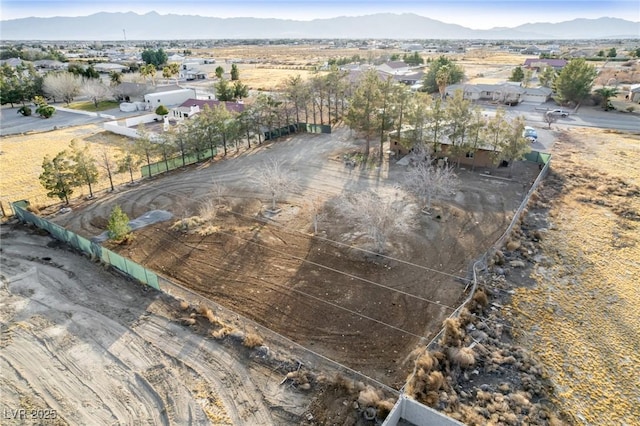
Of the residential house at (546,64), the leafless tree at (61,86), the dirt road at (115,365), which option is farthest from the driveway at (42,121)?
the residential house at (546,64)

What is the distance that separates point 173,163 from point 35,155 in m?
17.5

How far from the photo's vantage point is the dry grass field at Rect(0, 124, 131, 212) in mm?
33500

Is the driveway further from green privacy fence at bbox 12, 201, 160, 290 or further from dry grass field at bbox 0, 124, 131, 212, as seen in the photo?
green privacy fence at bbox 12, 201, 160, 290

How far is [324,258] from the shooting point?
23.5m

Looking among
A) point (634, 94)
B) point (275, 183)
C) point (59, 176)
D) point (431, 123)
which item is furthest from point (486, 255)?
point (634, 94)

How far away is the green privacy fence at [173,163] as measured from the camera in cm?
3594

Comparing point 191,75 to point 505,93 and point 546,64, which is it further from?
point 546,64

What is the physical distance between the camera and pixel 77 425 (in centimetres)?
1395

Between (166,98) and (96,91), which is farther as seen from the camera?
(96,91)

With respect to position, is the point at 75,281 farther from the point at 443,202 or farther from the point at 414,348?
the point at 443,202

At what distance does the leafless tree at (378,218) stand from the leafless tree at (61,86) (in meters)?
62.6

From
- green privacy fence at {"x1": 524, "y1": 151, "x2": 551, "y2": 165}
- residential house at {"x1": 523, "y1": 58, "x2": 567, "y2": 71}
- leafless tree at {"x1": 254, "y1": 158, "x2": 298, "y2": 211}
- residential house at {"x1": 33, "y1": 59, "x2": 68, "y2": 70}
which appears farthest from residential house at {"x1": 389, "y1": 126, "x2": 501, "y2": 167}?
residential house at {"x1": 33, "y1": 59, "x2": 68, "y2": 70}

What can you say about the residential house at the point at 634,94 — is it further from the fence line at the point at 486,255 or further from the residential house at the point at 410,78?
the fence line at the point at 486,255

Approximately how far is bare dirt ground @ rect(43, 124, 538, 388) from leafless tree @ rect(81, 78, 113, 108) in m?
42.3
